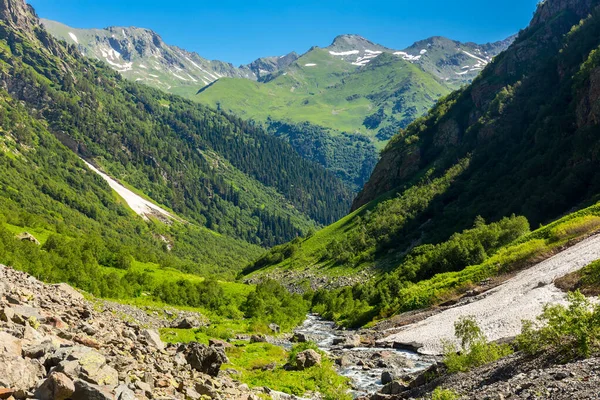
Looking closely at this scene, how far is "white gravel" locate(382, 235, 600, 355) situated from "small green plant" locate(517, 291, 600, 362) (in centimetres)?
1532

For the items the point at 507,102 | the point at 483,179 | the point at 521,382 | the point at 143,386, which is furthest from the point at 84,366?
the point at 507,102

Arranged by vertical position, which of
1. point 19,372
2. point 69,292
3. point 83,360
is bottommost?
point 83,360

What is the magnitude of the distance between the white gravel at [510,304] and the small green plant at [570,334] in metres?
15.3

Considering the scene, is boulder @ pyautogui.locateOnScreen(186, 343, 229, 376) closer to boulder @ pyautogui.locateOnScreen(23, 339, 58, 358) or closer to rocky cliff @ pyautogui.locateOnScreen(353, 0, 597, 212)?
boulder @ pyautogui.locateOnScreen(23, 339, 58, 358)

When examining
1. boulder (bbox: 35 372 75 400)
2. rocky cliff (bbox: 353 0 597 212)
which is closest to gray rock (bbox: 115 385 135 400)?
boulder (bbox: 35 372 75 400)

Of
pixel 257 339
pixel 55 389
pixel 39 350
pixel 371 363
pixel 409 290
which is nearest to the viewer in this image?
pixel 55 389

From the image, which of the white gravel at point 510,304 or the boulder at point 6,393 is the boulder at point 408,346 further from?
the boulder at point 6,393

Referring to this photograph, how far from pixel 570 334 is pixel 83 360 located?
22.3 meters

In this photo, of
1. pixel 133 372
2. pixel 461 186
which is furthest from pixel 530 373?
pixel 461 186

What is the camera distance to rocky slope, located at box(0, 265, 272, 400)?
14547 mm

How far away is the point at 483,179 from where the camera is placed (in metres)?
133

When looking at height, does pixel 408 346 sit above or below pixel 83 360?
below

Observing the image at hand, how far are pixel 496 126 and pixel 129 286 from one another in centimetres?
12185

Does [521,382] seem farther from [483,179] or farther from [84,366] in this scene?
[483,179]
